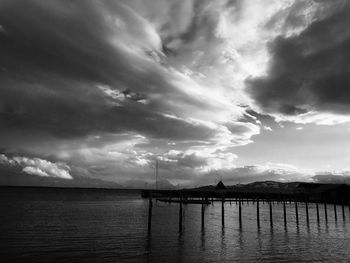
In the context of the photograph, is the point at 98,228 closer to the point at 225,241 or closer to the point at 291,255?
the point at 225,241

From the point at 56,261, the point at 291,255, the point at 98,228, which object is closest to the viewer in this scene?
the point at 56,261

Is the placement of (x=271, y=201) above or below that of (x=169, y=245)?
above

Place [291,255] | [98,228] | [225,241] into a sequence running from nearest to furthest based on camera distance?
[291,255] → [225,241] → [98,228]

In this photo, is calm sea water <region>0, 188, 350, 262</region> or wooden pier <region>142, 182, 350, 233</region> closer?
calm sea water <region>0, 188, 350, 262</region>

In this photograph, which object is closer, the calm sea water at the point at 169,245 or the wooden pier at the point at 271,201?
the calm sea water at the point at 169,245

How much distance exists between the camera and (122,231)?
135 ft

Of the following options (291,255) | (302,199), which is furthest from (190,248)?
(302,199)

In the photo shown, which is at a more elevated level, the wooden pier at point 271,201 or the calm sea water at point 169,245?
the wooden pier at point 271,201

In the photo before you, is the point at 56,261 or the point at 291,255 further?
the point at 291,255

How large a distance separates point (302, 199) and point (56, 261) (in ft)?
364

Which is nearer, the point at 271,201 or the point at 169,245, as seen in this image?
the point at 169,245

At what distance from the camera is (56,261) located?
80.0 feet

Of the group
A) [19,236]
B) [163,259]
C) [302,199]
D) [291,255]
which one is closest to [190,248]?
[163,259]

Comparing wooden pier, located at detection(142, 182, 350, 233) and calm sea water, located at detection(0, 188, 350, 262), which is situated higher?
wooden pier, located at detection(142, 182, 350, 233)
